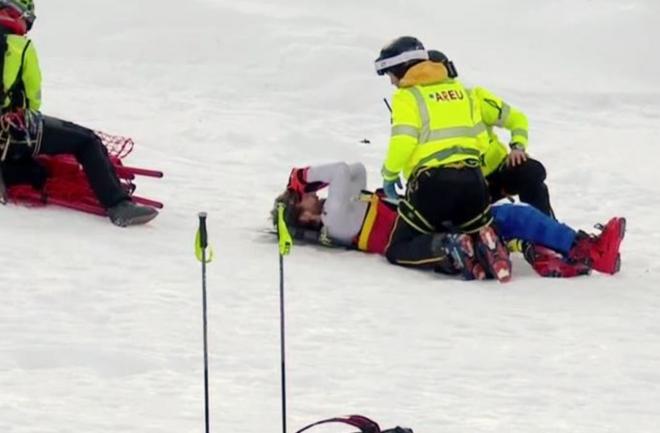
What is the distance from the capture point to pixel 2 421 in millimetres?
5008

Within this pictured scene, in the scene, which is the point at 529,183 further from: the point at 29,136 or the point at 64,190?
the point at 29,136

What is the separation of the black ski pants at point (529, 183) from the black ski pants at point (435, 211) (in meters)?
0.52

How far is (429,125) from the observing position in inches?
318

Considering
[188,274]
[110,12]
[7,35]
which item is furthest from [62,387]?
[110,12]

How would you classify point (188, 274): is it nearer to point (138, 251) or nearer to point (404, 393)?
point (138, 251)

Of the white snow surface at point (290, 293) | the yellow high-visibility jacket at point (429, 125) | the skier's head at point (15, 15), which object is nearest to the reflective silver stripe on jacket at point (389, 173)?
the yellow high-visibility jacket at point (429, 125)

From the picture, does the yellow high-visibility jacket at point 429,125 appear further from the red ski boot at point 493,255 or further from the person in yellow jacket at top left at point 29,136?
the person in yellow jacket at top left at point 29,136

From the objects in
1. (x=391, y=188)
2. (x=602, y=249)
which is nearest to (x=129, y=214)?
(x=391, y=188)

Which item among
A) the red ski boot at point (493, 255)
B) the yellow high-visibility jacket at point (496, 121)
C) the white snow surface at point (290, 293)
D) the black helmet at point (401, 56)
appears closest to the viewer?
the white snow surface at point (290, 293)

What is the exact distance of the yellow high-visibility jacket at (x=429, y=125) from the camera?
8.09 m

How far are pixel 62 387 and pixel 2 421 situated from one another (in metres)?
0.46

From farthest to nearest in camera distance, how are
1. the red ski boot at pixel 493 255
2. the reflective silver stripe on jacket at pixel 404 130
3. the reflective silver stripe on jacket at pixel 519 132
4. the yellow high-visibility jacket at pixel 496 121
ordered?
the reflective silver stripe on jacket at pixel 519 132 → the yellow high-visibility jacket at pixel 496 121 → the reflective silver stripe on jacket at pixel 404 130 → the red ski boot at pixel 493 255

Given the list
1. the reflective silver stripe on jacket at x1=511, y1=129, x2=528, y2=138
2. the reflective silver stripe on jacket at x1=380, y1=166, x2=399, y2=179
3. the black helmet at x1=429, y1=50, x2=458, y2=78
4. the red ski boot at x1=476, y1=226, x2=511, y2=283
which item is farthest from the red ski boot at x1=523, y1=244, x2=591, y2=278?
the black helmet at x1=429, y1=50, x2=458, y2=78

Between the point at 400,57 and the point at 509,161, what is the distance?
0.95 metres
